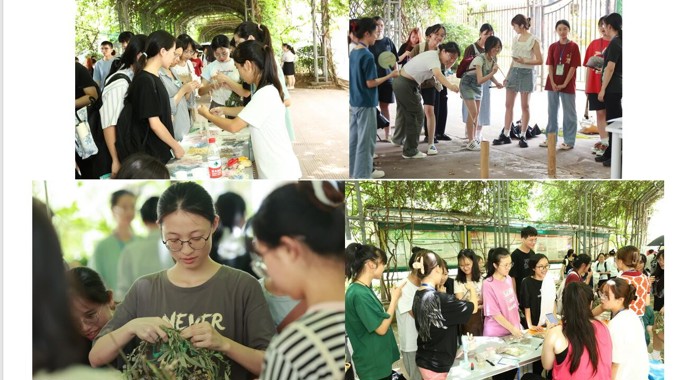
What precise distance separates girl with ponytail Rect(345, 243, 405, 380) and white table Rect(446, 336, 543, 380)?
355 millimetres

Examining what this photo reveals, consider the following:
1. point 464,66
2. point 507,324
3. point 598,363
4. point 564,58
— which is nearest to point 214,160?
point 507,324

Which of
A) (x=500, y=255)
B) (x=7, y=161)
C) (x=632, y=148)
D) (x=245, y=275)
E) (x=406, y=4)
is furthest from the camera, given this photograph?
(x=406, y=4)

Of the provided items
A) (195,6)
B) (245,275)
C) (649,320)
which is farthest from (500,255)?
(195,6)

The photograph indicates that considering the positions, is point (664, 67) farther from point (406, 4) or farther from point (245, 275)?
point (245, 275)

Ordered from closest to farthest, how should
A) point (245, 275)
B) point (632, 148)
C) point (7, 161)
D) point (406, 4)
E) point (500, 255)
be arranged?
point (245, 275), point (500, 255), point (7, 161), point (632, 148), point (406, 4)

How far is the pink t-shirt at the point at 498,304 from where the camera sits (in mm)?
4312

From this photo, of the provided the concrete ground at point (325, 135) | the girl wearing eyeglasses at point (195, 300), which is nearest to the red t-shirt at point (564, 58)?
the concrete ground at point (325, 135)

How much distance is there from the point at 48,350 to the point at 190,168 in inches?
64.8

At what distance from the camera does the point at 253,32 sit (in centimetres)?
689

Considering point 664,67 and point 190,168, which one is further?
point 664,67

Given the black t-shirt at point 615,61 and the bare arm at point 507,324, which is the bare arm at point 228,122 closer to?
the bare arm at point 507,324

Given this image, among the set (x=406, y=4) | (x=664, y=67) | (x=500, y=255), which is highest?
(x=406, y=4)

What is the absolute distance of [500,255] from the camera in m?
4.32

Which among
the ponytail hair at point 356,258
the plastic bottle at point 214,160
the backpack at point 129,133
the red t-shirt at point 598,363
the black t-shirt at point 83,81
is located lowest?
the red t-shirt at point 598,363
